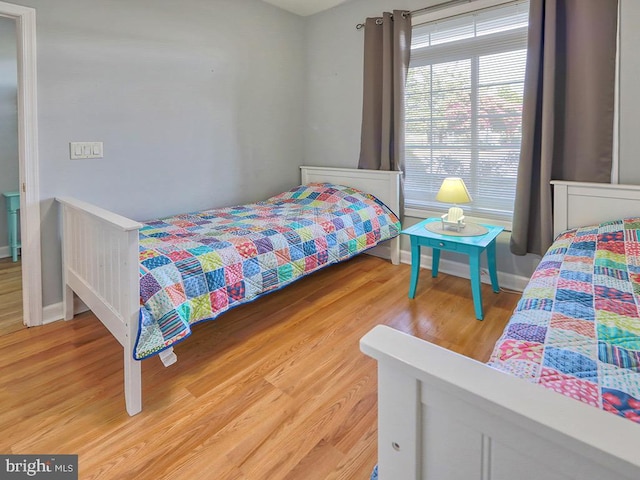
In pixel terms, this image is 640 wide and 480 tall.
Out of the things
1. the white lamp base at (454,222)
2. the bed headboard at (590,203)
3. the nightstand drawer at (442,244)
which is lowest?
the nightstand drawer at (442,244)

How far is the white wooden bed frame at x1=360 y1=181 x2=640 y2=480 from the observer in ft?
1.57

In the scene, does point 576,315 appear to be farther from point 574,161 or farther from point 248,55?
point 248,55

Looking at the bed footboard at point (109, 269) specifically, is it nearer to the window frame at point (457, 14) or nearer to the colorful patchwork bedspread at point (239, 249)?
the colorful patchwork bedspread at point (239, 249)

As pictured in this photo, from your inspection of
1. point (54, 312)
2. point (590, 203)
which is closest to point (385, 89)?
point (590, 203)

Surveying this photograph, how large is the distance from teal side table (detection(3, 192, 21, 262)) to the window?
359cm

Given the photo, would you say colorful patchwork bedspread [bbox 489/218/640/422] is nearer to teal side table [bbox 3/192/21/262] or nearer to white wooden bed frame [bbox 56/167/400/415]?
white wooden bed frame [bbox 56/167/400/415]

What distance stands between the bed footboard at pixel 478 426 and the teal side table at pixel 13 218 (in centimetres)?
403

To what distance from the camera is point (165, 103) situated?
110 inches

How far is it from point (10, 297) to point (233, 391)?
2081 mm

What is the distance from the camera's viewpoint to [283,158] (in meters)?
3.80

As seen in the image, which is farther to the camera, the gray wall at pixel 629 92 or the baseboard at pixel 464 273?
the baseboard at pixel 464 273

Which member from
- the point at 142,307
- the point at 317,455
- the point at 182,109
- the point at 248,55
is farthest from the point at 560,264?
the point at 248,55

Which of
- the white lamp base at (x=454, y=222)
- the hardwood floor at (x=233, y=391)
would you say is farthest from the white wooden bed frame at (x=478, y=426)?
the white lamp base at (x=454, y=222)

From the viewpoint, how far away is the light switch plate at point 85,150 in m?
2.37
